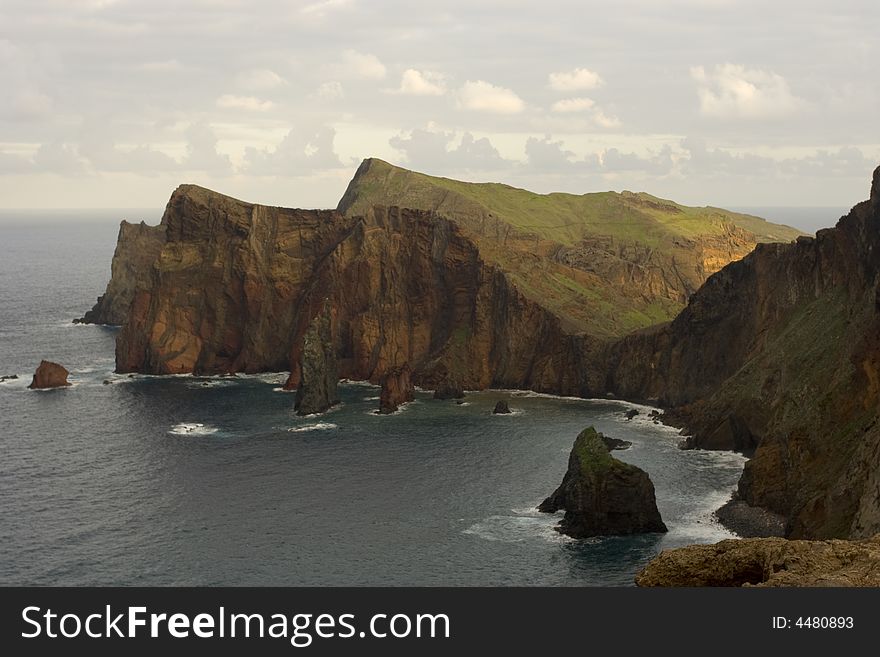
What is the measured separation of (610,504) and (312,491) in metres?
36.1

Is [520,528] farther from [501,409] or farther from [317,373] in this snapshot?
[317,373]

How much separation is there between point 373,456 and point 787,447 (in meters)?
55.5

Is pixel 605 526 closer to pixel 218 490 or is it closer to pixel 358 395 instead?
pixel 218 490

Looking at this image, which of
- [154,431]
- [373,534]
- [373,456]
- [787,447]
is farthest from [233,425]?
[787,447]

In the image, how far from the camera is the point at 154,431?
16450 cm

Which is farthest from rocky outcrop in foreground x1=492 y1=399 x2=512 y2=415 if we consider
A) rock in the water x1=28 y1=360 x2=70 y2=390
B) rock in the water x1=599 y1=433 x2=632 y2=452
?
rock in the water x1=28 y1=360 x2=70 y2=390

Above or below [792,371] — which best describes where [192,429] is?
below

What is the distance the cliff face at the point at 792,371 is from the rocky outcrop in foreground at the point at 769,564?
105 ft

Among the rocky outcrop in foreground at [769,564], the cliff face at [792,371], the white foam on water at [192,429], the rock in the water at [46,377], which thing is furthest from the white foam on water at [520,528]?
the rock in the water at [46,377]

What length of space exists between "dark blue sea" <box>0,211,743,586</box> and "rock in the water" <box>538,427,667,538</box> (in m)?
1.89

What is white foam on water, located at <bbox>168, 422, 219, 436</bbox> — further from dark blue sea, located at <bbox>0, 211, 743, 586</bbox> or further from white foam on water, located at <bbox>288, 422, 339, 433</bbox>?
white foam on water, located at <bbox>288, 422, 339, 433</bbox>

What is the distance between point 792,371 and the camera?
134m

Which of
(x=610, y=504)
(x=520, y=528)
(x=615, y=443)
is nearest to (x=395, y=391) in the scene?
(x=615, y=443)

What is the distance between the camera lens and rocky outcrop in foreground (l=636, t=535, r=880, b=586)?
140ft
